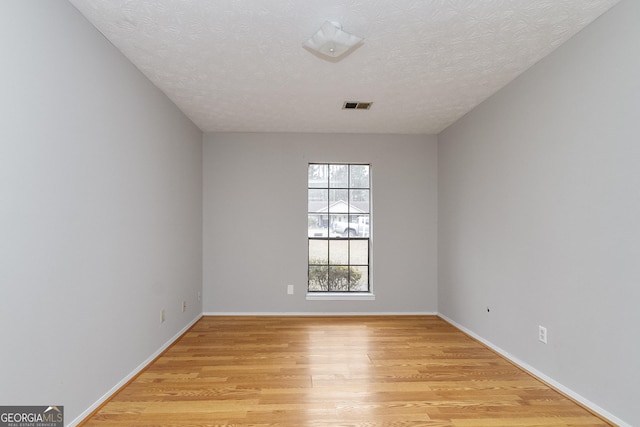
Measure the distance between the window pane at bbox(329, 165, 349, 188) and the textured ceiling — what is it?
1.12 meters

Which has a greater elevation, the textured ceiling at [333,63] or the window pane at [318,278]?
the textured ceiling at [333,63]

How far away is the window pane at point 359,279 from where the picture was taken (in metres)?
4.77

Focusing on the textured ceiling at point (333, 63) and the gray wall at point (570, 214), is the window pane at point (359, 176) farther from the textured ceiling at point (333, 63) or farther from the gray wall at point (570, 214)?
the gray wall at point (570, 214)

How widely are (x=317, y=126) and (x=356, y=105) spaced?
2.86 feet

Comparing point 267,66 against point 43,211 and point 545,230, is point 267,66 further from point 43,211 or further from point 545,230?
point 545,230

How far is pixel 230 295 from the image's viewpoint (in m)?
4.58

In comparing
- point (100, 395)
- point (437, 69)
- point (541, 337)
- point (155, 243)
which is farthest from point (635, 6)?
point (100, 395)

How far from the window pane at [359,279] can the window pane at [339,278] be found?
86 millimetres

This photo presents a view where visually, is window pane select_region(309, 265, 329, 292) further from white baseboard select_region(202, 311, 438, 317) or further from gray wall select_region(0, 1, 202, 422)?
gray wall select_region(0, 1, 202, 422)

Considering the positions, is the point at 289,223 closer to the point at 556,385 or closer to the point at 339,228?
the point at 339,228

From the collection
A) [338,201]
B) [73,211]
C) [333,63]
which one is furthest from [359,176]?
[73,211]

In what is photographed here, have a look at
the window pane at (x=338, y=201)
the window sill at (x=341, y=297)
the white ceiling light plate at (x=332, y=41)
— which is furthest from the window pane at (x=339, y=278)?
the white ceiling light plate at (x=332, y=41)

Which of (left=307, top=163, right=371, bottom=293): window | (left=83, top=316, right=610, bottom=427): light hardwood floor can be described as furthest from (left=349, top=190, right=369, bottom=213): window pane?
(left=83, top=316, right=610, bottom=427): light hardwood floor

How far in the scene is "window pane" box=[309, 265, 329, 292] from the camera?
476 centimetres
